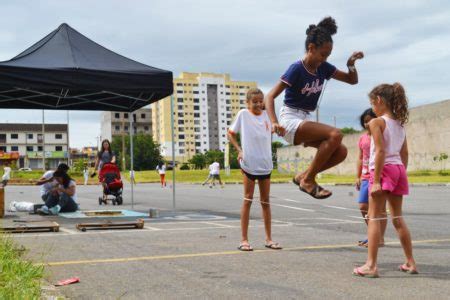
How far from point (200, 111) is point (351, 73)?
16440cm

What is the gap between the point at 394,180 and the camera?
5.17m

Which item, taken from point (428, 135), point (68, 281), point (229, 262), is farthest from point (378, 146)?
point (428, 135)

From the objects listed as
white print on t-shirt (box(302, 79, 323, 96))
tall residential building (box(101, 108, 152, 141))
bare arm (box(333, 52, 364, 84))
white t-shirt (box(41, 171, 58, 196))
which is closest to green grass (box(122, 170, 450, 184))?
white t-shirt (box(41, 171, 58, 196))

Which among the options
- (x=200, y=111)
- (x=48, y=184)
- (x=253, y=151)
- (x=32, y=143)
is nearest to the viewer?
(x=253, y=151)

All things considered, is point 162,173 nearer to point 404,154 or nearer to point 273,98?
point 273,98

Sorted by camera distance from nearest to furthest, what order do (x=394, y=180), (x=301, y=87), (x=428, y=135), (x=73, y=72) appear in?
(x=394, y=180) → (x=301, y=87) → (x=73, y=72) → (x=428, y=135)

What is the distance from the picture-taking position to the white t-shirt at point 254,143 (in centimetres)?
690

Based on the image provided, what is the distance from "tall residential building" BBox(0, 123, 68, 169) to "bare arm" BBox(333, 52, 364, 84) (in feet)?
462

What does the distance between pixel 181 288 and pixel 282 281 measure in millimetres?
923

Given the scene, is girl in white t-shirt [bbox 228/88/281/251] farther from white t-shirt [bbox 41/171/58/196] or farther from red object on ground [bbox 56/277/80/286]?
white t-shirt [bbox 41/171/58/196]

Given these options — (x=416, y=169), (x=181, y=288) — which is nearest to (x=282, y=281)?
(x=181, y=288)

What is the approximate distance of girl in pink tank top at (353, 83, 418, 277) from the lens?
5129 millimetres

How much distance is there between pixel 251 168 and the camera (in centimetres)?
689

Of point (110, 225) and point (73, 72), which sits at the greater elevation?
point (73, 72)
